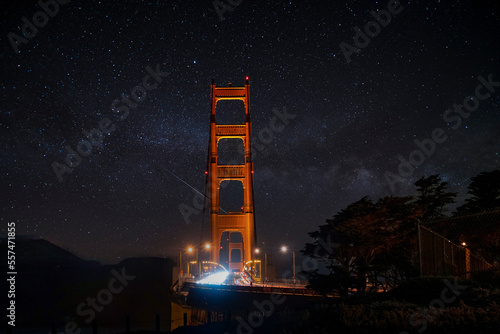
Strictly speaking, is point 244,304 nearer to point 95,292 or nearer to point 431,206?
point 431,206

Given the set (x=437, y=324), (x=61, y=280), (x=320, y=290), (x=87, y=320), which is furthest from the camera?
(x=61, y=280)

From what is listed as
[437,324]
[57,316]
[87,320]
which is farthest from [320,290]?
[57,316]

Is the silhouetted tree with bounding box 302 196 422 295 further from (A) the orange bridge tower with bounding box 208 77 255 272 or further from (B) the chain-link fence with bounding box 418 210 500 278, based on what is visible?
(A) the orange bridge tower with bounding box 208 77 255 272

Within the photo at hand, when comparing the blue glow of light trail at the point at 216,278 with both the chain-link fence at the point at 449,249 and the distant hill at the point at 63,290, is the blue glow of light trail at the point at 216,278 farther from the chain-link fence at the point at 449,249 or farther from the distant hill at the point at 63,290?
the chain-link fence at the point at 449,249

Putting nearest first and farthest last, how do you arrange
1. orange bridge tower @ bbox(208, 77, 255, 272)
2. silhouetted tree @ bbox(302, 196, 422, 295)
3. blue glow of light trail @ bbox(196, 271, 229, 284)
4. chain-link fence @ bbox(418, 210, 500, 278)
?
1. chain-link fence @ bbox(418, 210, 500, 278)
2. silhouetted tree @ bbox(302, 196, 422, 295)
3. blue glow of light trail @ bbox(196, 271, 229, 284)
4. orange bridge tower @ bbox(208, 77, 255, 272)

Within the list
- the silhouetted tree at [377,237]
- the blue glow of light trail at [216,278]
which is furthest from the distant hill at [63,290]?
the silhouetted tree at [377,237]

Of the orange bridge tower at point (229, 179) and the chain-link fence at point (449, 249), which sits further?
the orange bridge tower at point (229, 179)

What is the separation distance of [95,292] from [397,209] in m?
47.4

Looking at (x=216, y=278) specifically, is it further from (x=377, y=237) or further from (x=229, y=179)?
(x=377, y=237)

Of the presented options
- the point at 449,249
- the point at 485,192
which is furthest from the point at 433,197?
the point at 449,249

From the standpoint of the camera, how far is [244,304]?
105ft

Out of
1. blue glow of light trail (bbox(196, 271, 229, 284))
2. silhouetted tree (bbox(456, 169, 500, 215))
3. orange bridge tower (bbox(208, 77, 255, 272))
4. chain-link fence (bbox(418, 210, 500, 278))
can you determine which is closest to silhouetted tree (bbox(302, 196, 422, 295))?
silhouetted tree (bbox(456, 169, 500, 215))

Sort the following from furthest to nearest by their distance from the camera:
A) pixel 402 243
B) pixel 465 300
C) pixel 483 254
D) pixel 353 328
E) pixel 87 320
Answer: pixel 87 320
pixel 402 243
pixel 483 254
pixel 465 300
pixel 353 328

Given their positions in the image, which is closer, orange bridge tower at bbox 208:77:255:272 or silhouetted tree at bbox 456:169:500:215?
silhouetted tree at bbox 456:169:500:215
